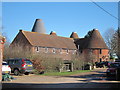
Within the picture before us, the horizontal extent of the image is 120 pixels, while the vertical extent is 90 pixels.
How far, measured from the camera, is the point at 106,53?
2331 inches

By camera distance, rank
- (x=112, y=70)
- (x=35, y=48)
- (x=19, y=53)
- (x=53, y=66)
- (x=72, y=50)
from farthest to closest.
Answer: (x=72, y=50) → (x=35, y=48) → (x=19, y=53) → (x=53, y=66) → (x=112, y=70)

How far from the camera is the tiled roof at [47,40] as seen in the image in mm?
48372

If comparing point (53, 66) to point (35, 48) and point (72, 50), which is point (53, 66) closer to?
point (35, 48)

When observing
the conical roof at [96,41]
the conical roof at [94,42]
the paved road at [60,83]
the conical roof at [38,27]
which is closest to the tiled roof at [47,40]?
the conical roof at [94,42]

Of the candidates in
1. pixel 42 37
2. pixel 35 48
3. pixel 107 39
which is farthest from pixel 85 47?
pixel 35 48

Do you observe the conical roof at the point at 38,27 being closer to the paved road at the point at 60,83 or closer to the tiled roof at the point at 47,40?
the tiled roof at the point at 47,40

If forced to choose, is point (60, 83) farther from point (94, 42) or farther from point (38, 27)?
point (38, 27)

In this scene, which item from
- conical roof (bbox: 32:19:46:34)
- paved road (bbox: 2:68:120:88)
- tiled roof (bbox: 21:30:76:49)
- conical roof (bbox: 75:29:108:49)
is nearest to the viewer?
paved road (bbox: 2:68:120:88)

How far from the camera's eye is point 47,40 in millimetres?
52500

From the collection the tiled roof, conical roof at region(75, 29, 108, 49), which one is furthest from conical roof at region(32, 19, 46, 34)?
the tiled roof

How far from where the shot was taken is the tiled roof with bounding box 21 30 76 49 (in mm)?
48372

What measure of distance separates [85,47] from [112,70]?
39.4 m

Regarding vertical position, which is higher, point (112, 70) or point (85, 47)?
point (85, 47)

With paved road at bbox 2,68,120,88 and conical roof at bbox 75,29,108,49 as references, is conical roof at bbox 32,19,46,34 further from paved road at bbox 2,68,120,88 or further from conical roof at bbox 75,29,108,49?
paved road at bbox 2,68,120,88
